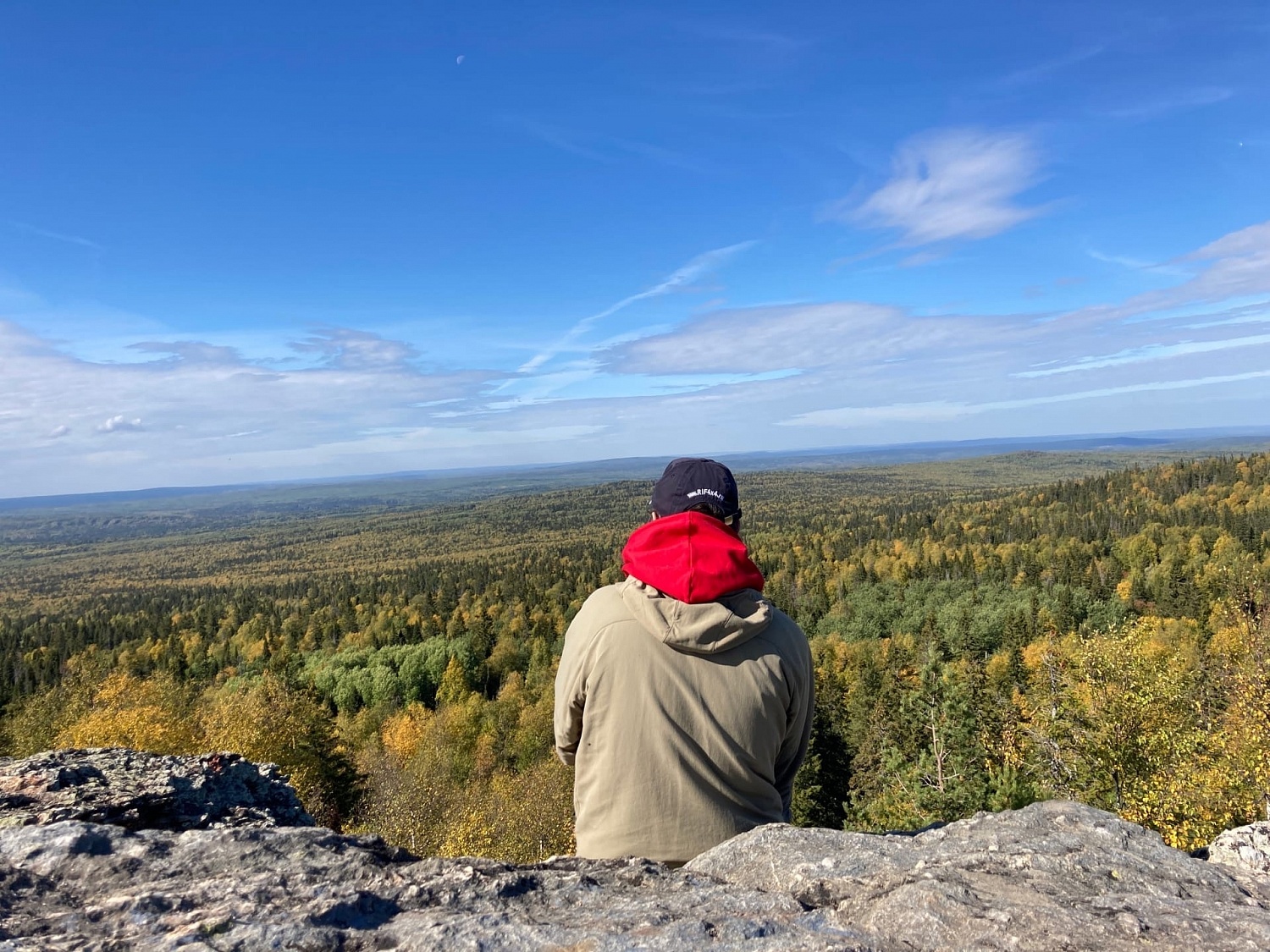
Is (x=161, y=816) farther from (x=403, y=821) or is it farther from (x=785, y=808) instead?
(x=403, y=821)

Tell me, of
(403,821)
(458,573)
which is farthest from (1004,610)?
(458,573)

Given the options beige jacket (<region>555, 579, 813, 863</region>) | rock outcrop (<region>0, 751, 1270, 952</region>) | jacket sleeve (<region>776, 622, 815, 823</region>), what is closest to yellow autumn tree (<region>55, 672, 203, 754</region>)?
rock outcrop (<region>0, 751, 1270, 952</region>)

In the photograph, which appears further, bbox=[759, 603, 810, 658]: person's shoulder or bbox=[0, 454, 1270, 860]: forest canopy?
bbox=[0, 454, 1270, 860]: forest canopy

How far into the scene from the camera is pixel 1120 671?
59.8ft

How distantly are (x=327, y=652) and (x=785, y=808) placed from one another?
3199 inches

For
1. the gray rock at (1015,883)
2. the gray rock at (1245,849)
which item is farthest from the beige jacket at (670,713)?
the gray rock at (1245,849)

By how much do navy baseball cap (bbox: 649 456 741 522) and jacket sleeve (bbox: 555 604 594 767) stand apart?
760 millimetres

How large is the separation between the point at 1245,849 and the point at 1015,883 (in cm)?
155

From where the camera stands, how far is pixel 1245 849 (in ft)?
10.9

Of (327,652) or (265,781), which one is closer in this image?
(265,781)

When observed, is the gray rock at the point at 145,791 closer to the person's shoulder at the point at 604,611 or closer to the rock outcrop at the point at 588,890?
the rock outcrop at the point at 588,890

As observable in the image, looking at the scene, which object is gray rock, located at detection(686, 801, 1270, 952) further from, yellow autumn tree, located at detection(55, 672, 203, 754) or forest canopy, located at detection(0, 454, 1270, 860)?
yellow autumn tree, located at detection(55, 672, 203, 754)

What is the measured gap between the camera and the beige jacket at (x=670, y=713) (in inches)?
138

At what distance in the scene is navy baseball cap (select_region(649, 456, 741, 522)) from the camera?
3773 mm
